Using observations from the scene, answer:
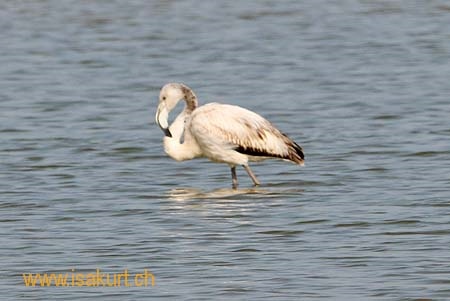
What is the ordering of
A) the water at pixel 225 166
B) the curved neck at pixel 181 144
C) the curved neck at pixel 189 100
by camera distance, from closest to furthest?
the water at pixel 225 166, the curved neck at pixel 181 144, the curved neck at pixel 189 100

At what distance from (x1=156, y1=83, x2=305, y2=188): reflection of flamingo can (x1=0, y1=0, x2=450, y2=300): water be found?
0.29 metres

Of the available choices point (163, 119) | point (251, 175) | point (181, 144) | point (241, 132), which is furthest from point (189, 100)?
point (251, 175)

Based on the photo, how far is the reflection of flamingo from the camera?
12.3 m

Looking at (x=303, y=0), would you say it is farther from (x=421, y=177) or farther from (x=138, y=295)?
(x=138, y=295)

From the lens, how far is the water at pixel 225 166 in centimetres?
924

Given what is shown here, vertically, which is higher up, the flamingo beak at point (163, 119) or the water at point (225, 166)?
the flamingo beak at point (163, 119)

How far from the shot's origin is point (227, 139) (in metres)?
12.3

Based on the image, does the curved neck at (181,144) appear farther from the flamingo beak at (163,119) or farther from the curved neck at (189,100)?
the curved neck at (189,100)

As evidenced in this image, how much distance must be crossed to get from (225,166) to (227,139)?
1.67 metres

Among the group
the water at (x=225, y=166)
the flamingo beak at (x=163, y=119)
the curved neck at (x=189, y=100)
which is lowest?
the water at (x=225, y=166)

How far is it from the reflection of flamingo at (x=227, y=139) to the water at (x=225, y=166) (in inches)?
11.4

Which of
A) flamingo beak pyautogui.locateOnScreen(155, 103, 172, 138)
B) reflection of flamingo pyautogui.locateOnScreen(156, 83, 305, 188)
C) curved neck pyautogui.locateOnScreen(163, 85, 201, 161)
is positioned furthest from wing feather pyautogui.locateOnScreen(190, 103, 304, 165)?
flamingo beak pyautogui.locateOnScreen(155, 103, 172, 138)

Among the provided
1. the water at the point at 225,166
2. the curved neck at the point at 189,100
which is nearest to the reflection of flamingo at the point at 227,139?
the curved neck at the point at 189,100

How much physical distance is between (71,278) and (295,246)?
5.34ft
